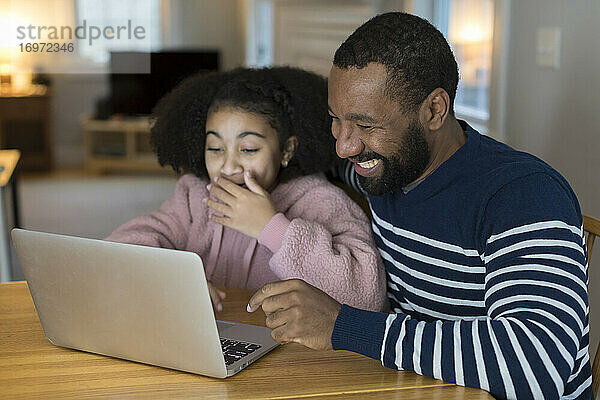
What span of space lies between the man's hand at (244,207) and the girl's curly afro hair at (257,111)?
7.8 inches

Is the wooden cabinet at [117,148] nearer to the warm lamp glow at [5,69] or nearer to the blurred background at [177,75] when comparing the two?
the blurred background at [177,75]

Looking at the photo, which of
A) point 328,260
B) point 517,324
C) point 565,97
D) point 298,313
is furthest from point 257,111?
point 565,97

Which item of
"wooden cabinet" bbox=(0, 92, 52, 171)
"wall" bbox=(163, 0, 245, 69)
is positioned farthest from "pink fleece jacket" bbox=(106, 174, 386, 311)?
"wall" bbox=(163, 0, 245, 69)

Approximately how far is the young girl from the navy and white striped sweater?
0.60ft

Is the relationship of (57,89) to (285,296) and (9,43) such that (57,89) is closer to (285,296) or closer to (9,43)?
(9,43)

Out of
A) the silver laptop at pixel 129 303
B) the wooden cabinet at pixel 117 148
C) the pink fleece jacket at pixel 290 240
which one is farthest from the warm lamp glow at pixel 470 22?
the wooden cabinet at pixel 117 148

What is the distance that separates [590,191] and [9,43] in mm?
4884

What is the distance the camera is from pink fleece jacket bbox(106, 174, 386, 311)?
49.9 inches

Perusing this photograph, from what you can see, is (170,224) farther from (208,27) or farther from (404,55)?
(208,27)

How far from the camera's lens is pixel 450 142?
1.20 meters

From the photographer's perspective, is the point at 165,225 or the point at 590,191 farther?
the point at 590,191

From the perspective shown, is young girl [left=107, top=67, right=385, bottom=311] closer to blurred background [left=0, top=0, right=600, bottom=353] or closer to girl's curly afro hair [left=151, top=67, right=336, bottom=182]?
girl's curly afro hair [left=151, top=67, right=336, bottom=182]

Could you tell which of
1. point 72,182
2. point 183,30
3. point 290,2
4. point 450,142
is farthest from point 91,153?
point 450,142

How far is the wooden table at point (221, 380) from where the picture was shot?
35.8 inches
